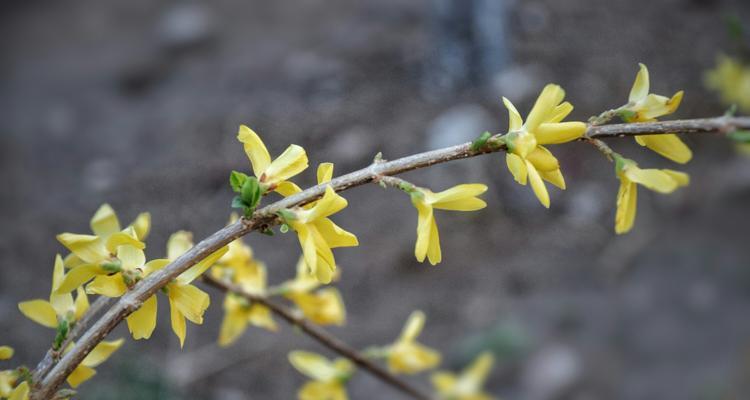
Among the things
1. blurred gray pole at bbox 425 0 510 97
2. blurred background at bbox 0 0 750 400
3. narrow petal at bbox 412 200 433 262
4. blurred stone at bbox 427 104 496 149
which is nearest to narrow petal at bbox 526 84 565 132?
narrow petal at bbox 412 200 433 262

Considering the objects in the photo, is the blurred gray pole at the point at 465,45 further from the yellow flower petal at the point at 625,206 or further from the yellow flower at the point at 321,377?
the yellow flower petal at the point at 625,206

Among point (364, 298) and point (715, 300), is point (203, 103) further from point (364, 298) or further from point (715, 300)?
point (715, 300)

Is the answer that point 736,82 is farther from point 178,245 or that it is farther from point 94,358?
point 94,358

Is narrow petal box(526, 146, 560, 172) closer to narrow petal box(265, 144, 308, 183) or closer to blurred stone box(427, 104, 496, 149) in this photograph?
narrow petal box(265, 144, 308, 183)

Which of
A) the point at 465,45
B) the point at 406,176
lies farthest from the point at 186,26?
the point at 406,176

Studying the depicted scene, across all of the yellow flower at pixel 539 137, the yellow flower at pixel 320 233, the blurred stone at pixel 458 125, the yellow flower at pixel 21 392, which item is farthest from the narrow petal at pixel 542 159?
the blurred stone at pixel 458 125
